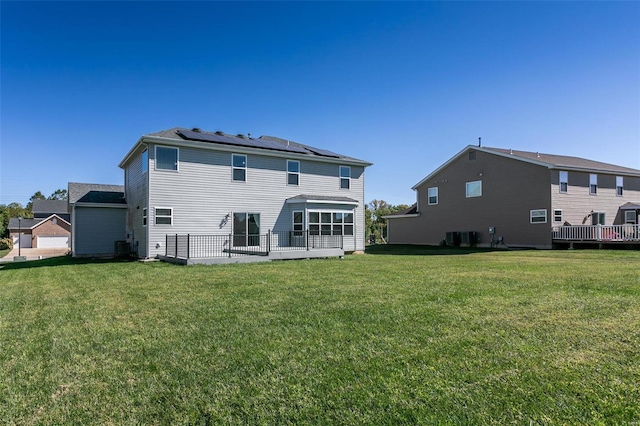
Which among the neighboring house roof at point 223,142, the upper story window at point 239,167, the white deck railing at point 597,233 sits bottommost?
the white deck railing at point 597,233

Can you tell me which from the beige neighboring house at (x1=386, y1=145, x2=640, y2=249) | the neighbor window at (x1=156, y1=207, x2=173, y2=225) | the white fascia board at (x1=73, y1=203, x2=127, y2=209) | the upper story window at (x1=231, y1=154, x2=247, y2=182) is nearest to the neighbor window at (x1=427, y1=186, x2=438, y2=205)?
the beige neighboring house at (x1=386, y1=145, x2=640, y2=249)

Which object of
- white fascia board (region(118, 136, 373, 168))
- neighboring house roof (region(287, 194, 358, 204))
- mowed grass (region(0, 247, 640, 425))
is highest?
white fascia board (region(118, 136, 373, 168))

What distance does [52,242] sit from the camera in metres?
43.1

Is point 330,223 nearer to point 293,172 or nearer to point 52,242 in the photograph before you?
point 293,172

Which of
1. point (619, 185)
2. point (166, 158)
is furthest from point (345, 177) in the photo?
point (619, 185)

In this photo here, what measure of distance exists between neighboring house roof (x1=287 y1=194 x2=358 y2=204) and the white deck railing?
39.8ft

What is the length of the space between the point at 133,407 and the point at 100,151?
87.7 feet

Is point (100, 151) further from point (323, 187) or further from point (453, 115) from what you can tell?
point (453, 115)

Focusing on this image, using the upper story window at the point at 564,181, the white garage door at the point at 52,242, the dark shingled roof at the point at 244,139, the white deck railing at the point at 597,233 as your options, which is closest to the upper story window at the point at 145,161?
the dark shingled roof at the point at 244,139

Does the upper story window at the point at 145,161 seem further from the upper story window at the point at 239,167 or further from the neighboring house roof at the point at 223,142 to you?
the upper story window at the point at 239,167

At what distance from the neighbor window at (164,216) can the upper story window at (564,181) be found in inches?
846

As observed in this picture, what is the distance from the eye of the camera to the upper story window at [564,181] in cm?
2080

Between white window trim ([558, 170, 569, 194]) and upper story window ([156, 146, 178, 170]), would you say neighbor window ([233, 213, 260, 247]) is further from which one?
white window trim ([558, 170, 569, 194])

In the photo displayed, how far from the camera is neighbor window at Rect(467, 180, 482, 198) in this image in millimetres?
23984
